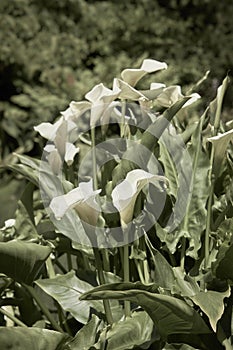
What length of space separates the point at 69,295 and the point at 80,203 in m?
0.14

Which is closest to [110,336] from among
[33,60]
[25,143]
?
[25,143]

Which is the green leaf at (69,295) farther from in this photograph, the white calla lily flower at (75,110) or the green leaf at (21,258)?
the white calla lily flower at (75,110)

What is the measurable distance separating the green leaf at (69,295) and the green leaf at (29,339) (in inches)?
3.9

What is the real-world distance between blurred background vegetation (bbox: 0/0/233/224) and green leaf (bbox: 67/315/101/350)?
209 cm

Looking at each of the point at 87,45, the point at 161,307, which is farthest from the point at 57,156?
the point at 87,45

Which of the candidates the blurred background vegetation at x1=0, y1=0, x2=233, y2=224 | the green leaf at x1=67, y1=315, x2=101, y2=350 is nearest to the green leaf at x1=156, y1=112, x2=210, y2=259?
the green leaf at x1=67, y1=315, x2=101, y2=350

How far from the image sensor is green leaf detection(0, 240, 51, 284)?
68 cm

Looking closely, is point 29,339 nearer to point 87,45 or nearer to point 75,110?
point 75,110

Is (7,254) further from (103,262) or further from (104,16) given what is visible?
(104,16)

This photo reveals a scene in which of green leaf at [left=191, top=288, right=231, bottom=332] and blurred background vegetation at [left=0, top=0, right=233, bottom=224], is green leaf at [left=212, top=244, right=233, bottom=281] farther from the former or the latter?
blurred background vegetation at [left=0, top=0, right=233, bottom=224]

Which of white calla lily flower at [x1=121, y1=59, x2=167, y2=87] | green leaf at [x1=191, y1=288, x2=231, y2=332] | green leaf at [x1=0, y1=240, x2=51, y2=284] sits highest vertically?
white calla lily flower at [x1=121, y1=59, x2=167, y2=87]

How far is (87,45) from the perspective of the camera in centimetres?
302

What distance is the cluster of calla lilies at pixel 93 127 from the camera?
0.67 m

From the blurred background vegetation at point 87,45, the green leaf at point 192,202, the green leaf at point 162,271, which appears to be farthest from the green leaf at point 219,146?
the blurred background vegetation at point 87,45
